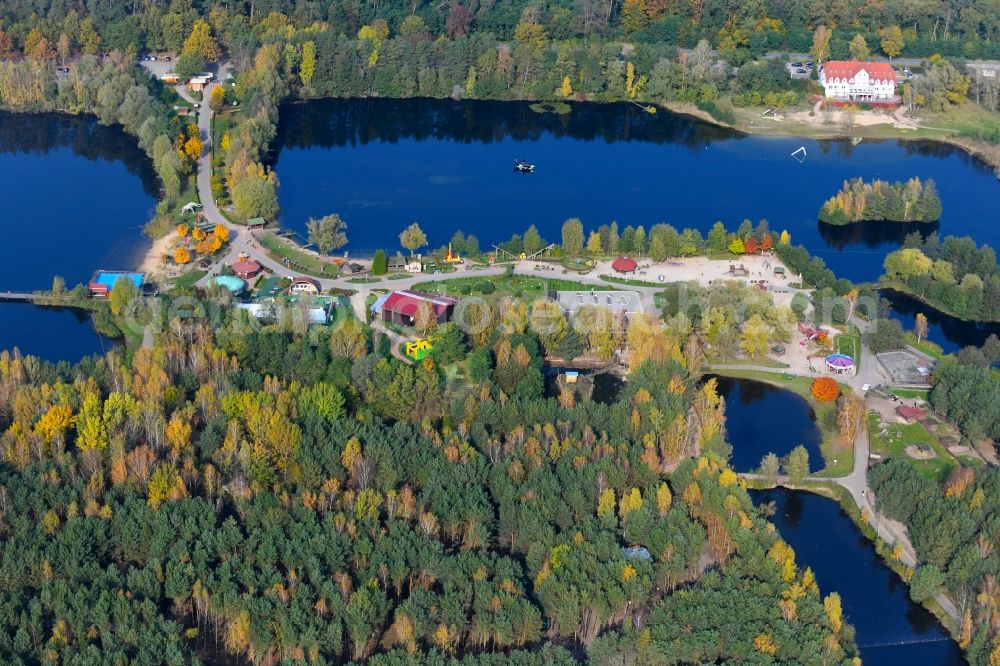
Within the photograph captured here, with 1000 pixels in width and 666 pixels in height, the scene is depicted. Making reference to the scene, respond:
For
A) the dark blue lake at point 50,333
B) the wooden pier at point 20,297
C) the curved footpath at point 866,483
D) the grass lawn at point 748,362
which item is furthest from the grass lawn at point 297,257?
the curved footpath at point 866,483

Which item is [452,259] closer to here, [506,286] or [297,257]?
[506,286]

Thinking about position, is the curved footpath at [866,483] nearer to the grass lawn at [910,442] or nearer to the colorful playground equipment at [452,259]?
the grass lawn at [910,442]

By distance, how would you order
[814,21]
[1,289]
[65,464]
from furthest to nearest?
[814,21], [1,289], [65,464]

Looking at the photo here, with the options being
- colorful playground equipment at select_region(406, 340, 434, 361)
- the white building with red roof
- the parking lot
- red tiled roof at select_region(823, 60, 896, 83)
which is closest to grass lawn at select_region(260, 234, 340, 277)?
colorful playground equipment at select_region(406, 340, 434, 361)

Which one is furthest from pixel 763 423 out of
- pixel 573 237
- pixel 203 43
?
pixel 203 43

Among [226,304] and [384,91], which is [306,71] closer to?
[384,91]

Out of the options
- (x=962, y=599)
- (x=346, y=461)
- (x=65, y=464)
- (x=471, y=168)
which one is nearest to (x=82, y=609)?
(x=65, y=464)
